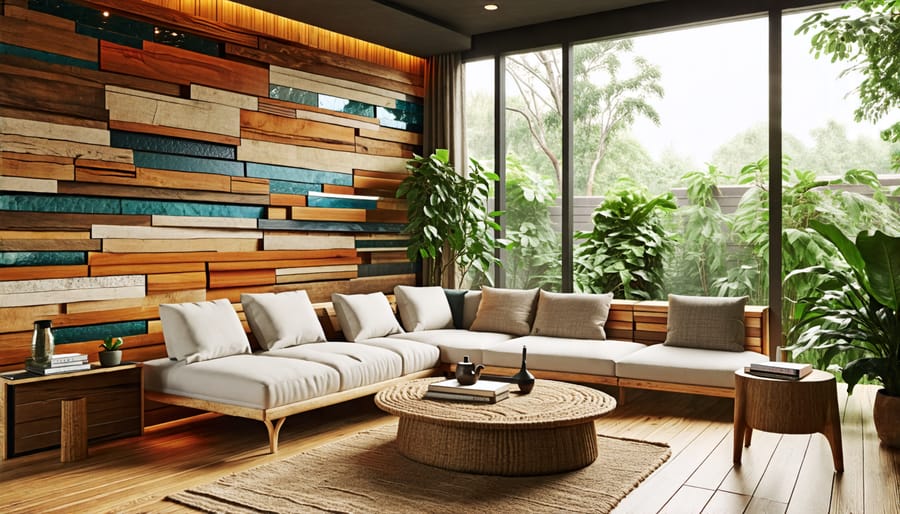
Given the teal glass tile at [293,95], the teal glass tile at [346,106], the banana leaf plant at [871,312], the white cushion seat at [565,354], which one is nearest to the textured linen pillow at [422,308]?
the white cushion seat at [565,354]

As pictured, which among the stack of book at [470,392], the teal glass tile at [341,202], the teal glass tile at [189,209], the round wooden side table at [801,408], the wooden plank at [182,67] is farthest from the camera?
the teal glass tile at [341,202]

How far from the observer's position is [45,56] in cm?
422

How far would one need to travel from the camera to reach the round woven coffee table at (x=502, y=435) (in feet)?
11.6

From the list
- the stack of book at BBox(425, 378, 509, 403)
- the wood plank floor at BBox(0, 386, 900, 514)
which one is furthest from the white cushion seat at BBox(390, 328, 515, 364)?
the stack of book at BBox(425, 378, 509, 403)

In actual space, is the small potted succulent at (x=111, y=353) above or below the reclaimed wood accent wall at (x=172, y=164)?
below

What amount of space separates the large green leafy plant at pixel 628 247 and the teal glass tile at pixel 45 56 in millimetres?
4281

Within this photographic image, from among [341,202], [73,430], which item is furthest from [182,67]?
[73,430]

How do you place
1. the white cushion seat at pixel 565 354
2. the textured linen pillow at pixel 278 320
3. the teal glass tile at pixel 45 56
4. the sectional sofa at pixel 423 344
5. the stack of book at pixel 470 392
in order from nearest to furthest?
1. the stack of book at pixel 470 392
2. the teal glass tile at pixel 45 56
3. the sectional sofa at pixel 423 344
4. the textured linen pillow at pixel 278 320
5. the white cushion seat at pixel 565 354

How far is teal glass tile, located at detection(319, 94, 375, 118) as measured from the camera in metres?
6.05

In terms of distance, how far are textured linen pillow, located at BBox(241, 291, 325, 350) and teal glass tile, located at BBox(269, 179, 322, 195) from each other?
0.86 m

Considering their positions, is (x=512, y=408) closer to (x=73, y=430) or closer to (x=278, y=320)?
(x=278, y=320)

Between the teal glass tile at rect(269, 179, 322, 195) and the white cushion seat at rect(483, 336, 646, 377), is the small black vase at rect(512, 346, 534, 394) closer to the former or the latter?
the white cushion seat at rect(483, 336, 646, 377)

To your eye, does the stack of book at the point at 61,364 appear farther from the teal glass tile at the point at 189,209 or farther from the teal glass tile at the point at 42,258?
the teal glass tile at the point at 189,209

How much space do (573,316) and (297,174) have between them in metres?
2.42
